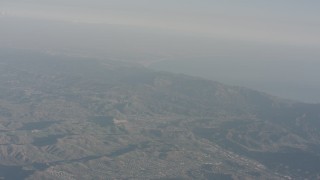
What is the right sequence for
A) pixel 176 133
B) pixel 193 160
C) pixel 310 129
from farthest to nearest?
1. pixel 310 129
2. pixel 176 133
3. pixel 193 160

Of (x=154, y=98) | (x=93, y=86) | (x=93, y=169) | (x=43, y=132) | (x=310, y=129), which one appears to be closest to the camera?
(x=93, y=169)

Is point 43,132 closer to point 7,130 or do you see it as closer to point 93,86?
point 7,130

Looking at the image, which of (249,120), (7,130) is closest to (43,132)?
(7,130)

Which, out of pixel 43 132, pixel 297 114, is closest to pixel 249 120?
pixel 297 114

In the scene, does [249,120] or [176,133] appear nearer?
[176,133]

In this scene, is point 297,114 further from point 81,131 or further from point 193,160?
point 81,131

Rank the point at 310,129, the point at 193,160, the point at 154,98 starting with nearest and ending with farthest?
the point at 193,160 < the point at 310,129 < the point at 154,98
